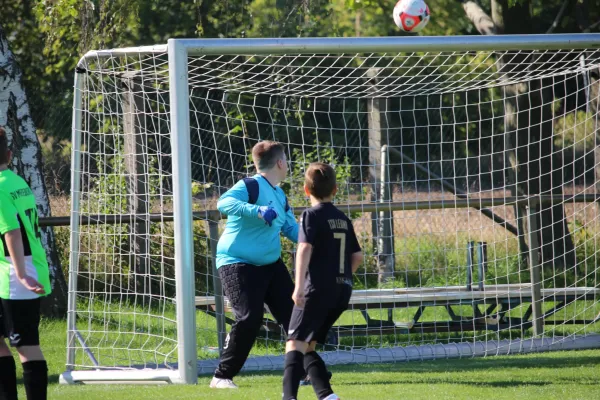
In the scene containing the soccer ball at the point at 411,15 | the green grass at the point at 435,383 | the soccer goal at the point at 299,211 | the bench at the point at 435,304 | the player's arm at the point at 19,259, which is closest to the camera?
the player's arm at the point at 19,259

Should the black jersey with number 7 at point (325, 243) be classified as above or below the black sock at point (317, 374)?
above

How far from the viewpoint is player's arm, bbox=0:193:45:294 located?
472 cm

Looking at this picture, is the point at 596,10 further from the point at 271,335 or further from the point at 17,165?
the point at 17,165

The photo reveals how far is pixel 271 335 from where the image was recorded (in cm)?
886

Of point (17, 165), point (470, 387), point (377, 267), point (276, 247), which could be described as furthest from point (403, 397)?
point (17, 165)

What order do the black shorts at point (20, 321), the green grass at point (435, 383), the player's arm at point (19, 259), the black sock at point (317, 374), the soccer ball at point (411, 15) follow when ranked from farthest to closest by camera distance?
the soccer ball at point (411, 15) < the green grass at point (435, 383) < the black sock at point (317, 374) < the black shorts at point (20, 321) < the player's arm at point (19, 259)

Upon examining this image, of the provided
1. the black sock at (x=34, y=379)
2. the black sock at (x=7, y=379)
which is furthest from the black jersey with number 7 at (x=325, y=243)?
the black sock at (x=7, y=379)

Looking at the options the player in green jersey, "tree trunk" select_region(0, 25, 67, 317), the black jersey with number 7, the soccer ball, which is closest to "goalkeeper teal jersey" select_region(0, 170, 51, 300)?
the player in green jersey

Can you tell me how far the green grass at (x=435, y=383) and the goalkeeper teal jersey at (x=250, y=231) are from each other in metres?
0.90

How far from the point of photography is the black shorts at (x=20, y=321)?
4.84m

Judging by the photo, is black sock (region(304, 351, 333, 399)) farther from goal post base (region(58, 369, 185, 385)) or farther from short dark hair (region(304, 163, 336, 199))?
goal post base (region(58, 369, 185, 385))

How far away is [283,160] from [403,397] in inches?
69.4

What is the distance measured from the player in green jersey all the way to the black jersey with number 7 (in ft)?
4.91

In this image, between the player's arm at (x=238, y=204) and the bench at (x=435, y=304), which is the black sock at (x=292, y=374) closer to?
the player's arm at (x=238, y=204)
